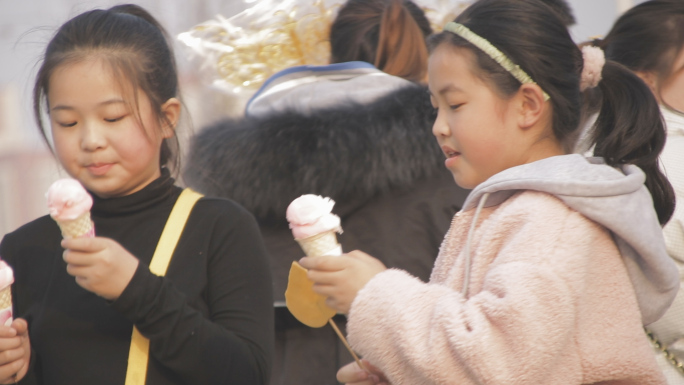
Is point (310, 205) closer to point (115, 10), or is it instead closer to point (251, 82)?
point (115, 10)

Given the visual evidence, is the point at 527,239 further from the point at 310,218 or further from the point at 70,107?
the point at 70,107

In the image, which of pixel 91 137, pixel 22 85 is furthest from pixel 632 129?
pixel 22 85

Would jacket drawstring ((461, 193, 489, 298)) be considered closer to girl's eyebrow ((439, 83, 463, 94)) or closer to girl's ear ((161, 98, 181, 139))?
girl's eyebrow ((439, 83, 463, 94))

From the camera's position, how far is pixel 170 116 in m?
1.78

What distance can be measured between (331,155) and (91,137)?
0.93 meters

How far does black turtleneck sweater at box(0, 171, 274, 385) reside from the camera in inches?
58.2

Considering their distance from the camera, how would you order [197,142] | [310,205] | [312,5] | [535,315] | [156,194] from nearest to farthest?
1. [535,315]
2. [310,205]
3. [156,194]
4. [197,142]
5. [312,5]

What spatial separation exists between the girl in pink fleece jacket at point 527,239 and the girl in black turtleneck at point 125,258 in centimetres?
25

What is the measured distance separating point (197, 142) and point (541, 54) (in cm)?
134

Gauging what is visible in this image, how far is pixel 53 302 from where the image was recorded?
162 centimetres

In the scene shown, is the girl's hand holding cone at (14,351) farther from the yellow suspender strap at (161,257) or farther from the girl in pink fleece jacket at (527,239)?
the girl in pink fleece jacket at (527,239)

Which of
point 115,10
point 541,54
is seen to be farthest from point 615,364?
point 115,10

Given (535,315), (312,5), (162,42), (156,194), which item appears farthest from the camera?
(312,5)

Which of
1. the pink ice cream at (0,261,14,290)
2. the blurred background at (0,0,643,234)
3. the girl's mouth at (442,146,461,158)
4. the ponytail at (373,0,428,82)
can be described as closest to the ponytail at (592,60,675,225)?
the girl's mouth at (442,146,461,158)
